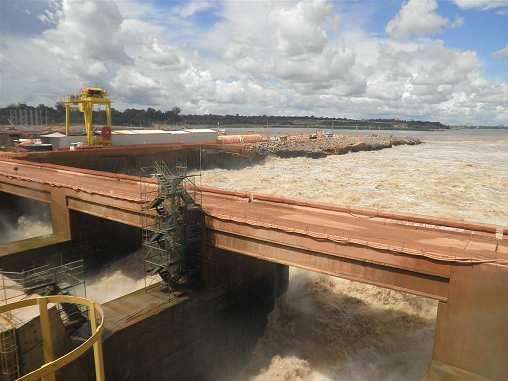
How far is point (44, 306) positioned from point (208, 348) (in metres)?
9.52

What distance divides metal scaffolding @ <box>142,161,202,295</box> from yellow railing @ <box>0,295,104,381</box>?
597 centimetres

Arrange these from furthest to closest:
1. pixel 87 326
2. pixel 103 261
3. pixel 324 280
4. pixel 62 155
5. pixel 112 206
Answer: pixel 62 155, pixel 103 261, pixel 324 280, pixel 112 206, pixel 87 326

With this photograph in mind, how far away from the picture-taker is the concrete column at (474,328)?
10.4 metres

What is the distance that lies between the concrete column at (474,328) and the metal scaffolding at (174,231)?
404 inches

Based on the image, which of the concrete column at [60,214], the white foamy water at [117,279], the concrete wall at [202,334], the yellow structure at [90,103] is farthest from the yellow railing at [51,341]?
the yellow structure at [90,103]

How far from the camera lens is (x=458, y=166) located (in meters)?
59.7

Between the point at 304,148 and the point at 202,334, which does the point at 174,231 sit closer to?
the point at 202,334

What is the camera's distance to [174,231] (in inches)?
661

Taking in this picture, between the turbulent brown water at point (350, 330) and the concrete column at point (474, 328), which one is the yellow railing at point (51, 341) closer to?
the concrete column at point (474, 328)

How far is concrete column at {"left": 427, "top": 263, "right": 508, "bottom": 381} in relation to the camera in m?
10.4

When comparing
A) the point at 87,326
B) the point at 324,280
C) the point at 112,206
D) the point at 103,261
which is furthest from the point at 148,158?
the point at 87,326

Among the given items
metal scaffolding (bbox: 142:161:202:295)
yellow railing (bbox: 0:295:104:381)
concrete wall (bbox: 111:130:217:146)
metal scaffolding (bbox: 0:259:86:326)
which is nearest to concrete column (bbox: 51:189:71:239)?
metal scaffolding (bbox: 0:259:86:326)

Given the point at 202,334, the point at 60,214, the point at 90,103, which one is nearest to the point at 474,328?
the point at 202,334

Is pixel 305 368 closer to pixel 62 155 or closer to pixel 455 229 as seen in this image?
pixel 455 229
